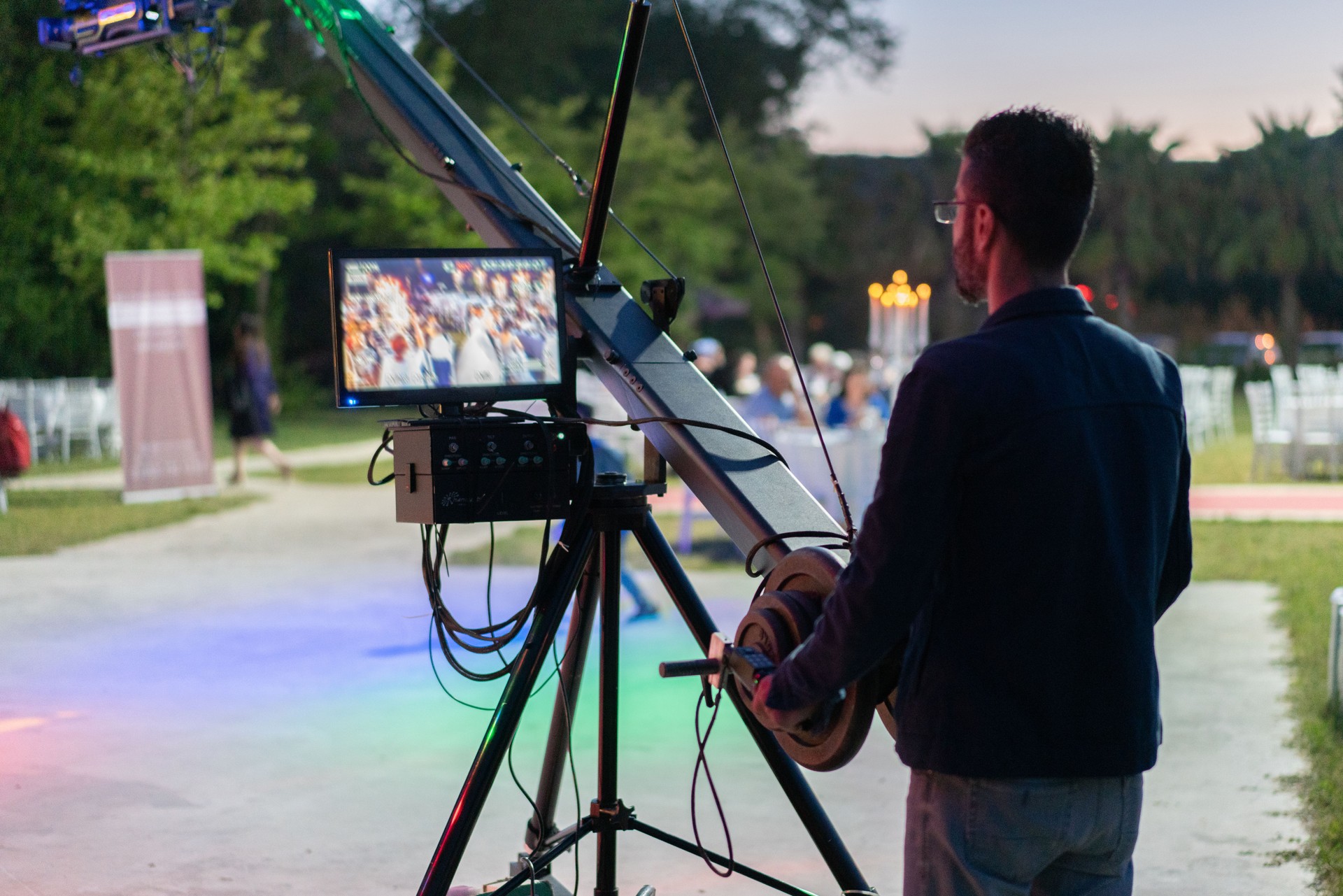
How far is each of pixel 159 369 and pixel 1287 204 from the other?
11.2 meters

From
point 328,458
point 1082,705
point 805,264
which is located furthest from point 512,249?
point 805,264

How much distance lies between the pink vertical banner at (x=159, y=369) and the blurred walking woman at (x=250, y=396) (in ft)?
3.01

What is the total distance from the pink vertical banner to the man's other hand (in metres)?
13.1

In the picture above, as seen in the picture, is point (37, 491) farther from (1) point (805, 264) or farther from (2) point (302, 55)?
(1) point (805, 264)

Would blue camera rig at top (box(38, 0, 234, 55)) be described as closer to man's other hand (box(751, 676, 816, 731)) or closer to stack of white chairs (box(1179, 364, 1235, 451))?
man's other hand (box(751, 676, 816, 731))

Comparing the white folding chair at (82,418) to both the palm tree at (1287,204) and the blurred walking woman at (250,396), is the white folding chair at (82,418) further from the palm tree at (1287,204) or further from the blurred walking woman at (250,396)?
the palm tree at (1287,204)

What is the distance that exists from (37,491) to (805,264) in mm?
34040

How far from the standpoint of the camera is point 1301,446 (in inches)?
645

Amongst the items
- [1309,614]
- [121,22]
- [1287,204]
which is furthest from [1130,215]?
[121,22]

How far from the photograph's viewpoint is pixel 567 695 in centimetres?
354

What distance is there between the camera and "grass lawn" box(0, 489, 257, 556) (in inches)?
464

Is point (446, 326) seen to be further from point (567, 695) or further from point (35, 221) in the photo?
point (35, 221)

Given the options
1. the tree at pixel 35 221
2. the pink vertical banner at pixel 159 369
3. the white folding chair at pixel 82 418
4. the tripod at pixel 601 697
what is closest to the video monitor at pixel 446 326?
the tripod at pixel 601 697

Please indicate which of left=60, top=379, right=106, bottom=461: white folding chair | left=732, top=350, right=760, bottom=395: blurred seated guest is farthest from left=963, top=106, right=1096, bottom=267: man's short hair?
left=60, top=379, right=106, bottom=461: white folding chair
